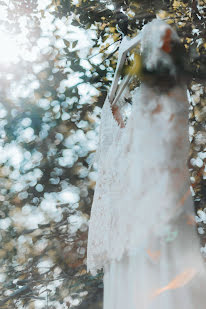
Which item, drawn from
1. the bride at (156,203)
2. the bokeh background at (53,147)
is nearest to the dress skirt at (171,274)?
the bride at (156,203)

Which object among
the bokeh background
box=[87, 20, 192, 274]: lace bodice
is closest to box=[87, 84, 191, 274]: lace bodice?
box=[87, 20, 192, 274]: lace bodice

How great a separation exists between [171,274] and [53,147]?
2379 mm

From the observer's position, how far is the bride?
74cm

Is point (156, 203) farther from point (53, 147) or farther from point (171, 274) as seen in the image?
point (53, 147)

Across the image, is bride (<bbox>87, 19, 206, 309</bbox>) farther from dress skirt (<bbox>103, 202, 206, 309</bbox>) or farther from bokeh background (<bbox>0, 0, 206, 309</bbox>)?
bokeh background (<bbox>0, 0, 206, 309</bbox>)

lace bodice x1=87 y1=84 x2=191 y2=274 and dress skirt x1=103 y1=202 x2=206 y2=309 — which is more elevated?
lace bodice x1=87 y1=84 x2=191 y2=274

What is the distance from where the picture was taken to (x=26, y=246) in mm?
3164

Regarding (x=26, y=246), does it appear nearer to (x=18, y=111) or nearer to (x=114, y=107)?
(x=18, y=111)

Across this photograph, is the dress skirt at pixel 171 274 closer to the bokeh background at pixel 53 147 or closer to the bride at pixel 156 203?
the bride at pixel 156 203

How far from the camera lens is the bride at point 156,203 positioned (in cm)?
74

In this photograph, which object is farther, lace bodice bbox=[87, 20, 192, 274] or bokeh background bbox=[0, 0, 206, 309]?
bokeh background bbox=[0, 0, 206, 309]

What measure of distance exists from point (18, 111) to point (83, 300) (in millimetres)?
1885

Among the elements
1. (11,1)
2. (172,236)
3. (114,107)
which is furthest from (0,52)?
(172,236)

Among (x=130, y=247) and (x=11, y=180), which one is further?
(x=11, y=180)
